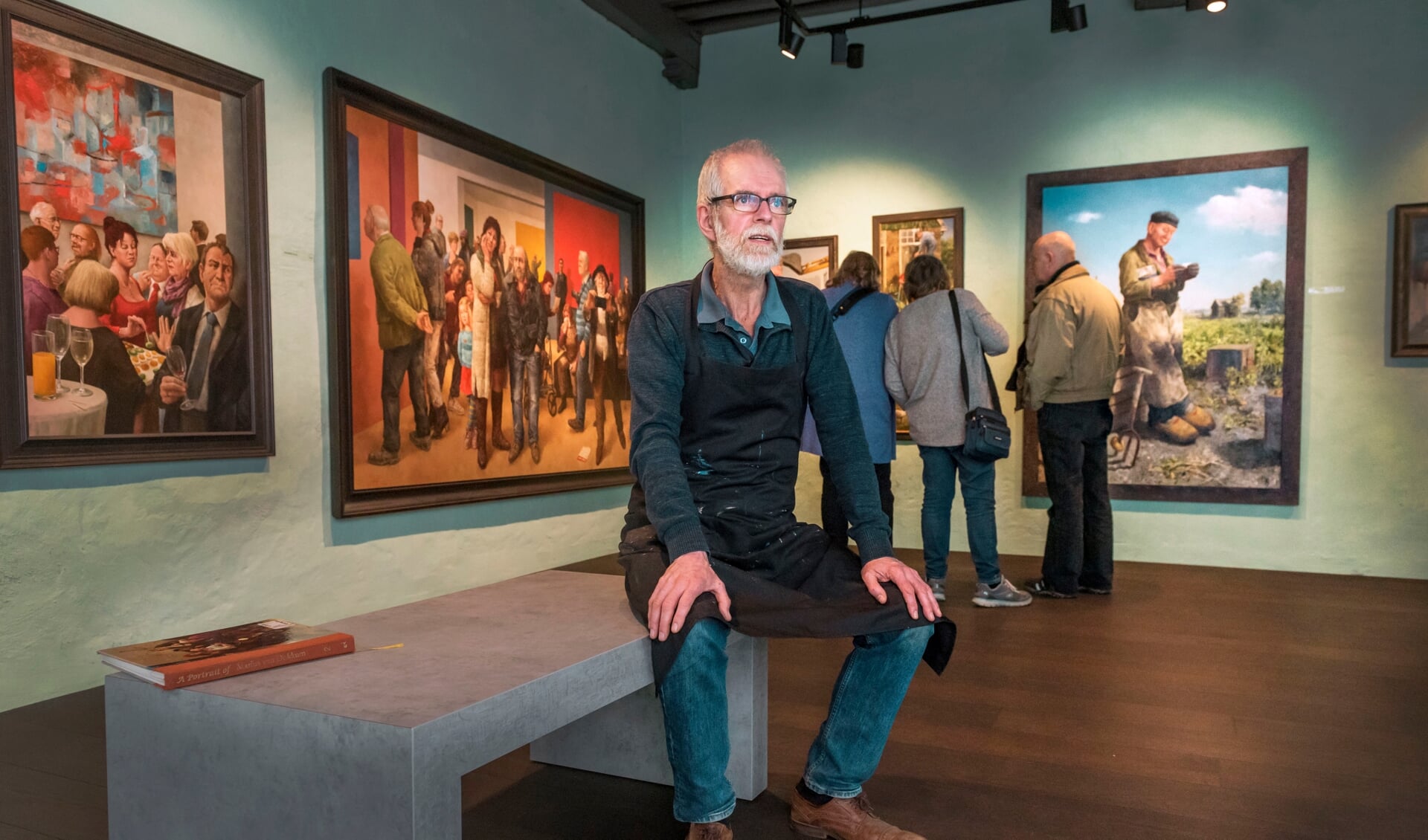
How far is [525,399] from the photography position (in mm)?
5789

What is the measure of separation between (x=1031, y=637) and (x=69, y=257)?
418cm

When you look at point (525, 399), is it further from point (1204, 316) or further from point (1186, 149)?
point (1186, 149)

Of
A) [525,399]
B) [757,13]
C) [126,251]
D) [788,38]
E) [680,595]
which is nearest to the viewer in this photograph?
[680,595]

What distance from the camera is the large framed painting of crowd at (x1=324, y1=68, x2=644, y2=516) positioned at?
14.6 feet

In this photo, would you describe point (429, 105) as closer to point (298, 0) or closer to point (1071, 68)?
point (298, 0)

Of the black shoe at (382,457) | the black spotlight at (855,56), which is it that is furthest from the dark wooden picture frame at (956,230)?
the black shoe at (382,457)

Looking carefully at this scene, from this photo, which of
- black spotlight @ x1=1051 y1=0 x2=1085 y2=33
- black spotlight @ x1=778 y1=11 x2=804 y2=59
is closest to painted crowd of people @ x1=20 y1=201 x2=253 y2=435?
black spotlight @ x1=778 y1=11 x2=804 y2=59

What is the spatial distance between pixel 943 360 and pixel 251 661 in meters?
3.76

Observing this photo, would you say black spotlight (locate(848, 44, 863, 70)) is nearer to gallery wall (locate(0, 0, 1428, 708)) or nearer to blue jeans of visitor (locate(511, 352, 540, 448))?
gallery wall (locate(0, 0, 1428, 708))

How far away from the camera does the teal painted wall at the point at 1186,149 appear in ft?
19.4

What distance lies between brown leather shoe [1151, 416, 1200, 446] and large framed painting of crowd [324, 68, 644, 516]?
389cm

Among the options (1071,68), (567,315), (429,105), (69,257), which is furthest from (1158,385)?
(69,257)

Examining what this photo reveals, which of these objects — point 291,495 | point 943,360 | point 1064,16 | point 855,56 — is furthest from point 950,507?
point 855,56

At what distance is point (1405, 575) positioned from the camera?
19.2ft
